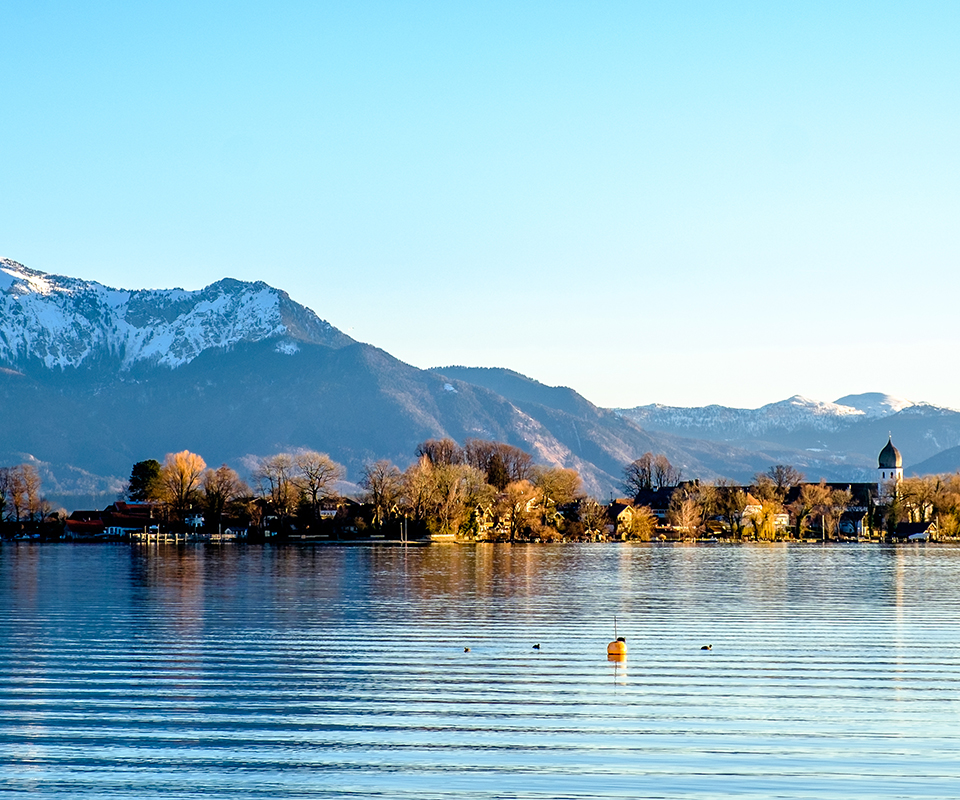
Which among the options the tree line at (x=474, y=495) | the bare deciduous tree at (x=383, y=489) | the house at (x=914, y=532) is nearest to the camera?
the tree line at (x=474, y=495)

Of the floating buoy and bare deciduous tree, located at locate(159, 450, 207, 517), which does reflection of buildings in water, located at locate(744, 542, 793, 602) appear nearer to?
the floating buoy

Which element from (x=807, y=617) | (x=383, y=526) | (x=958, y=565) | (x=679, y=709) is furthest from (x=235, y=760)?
(x=383, y=526)

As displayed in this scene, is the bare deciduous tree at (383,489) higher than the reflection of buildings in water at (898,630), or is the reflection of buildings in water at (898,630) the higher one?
the bare deciduous tree at (383,489)

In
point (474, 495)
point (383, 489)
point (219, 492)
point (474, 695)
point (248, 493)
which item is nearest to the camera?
point (474, 695)

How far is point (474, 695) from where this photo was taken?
105 ft

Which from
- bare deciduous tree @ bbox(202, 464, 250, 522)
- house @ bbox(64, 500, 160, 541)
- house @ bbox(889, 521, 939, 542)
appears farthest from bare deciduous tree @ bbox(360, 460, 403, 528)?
house @ bbox(889, 521, 939, 542)

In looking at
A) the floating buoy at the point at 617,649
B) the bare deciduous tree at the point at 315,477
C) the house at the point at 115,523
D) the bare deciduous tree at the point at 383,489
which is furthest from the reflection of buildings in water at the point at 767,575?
the house at the point at 115,523

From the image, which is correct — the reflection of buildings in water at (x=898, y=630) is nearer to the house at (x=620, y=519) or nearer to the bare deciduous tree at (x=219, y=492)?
the house at (x=620, y=519)

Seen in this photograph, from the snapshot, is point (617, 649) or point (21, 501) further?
point (21, 501)

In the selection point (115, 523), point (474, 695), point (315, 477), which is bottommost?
point (115, 523)

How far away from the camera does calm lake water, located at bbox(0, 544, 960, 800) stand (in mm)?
23391

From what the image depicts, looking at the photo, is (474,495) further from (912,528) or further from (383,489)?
(912,528)

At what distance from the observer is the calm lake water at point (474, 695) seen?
2339cm

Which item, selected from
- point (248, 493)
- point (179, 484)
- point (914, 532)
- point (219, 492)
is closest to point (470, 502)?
point (219, 492)
